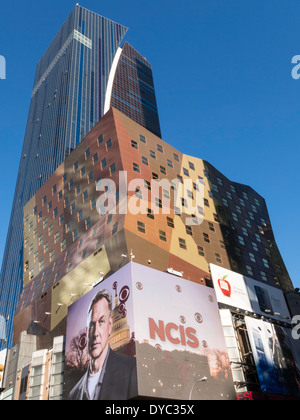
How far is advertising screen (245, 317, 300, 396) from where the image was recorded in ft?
221

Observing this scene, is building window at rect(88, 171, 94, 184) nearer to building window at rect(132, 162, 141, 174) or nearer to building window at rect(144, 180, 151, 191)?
building window at rect(132, 162, 141, 174)

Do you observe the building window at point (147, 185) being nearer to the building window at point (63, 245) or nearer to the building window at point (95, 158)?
the building window at point (95, 158)

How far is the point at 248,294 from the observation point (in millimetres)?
81250

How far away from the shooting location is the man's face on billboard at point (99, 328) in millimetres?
60062

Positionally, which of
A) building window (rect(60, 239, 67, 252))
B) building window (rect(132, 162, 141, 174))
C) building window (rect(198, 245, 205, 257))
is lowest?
building window (rect(198, 245, 205, 257))

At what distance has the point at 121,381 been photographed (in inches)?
2117

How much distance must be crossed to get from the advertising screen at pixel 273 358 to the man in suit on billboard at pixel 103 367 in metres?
24.3

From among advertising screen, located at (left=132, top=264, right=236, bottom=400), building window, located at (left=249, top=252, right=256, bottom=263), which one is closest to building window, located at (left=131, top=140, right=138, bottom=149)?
advertising screen, located at (left=132, top=264, right=236, bottom=400)

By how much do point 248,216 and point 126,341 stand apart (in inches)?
2359

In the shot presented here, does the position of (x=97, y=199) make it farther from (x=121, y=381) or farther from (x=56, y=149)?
(x=56, y=149)

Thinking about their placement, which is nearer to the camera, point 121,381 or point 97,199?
point 121,381
